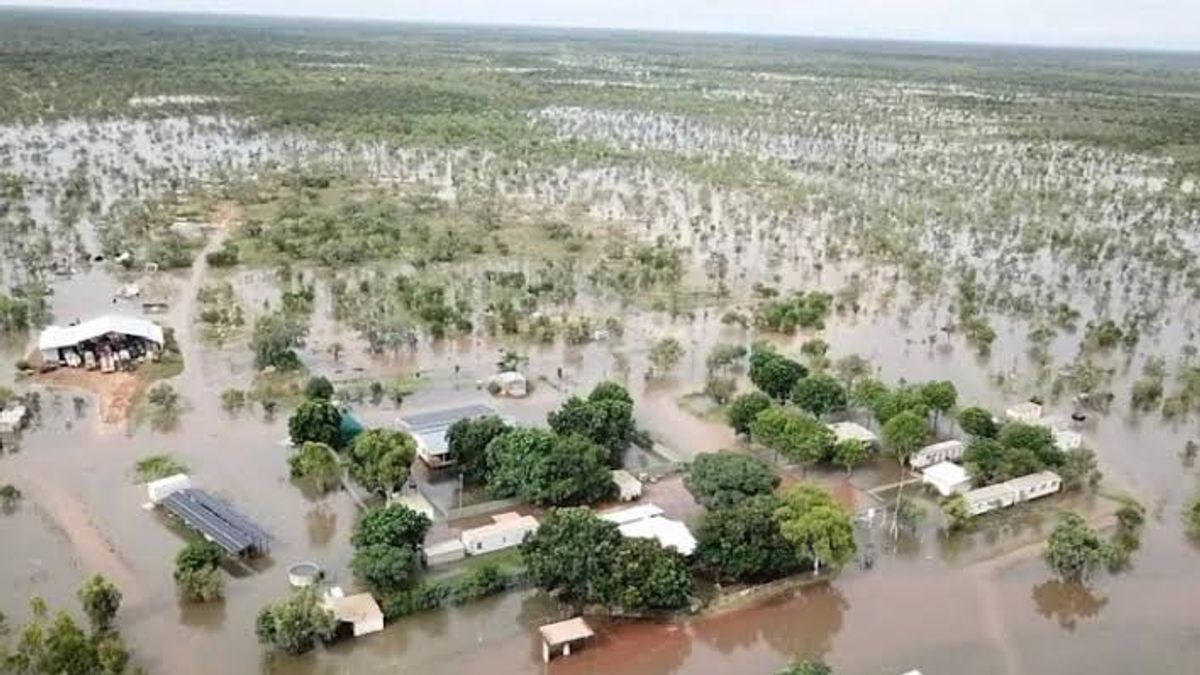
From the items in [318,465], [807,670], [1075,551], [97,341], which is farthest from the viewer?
[97,341]

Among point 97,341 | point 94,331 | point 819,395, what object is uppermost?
point 819,395

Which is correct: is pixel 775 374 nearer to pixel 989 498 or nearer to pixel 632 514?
pixel 989 498

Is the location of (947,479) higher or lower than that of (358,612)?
higher

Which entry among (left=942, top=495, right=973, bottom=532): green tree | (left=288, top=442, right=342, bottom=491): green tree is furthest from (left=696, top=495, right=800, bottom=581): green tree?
(left=288, top=442, right=342, bottom=491): green tree

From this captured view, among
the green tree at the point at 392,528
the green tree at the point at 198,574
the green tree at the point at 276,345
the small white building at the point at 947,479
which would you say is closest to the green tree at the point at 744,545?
the green tree at the point at 392,528

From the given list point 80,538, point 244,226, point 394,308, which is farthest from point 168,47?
point 80,538

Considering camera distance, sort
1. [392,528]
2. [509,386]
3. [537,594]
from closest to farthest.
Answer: [392,528] → [537,594] → [509,386]

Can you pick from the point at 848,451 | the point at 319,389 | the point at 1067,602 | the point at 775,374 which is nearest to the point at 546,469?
the point at 848,451

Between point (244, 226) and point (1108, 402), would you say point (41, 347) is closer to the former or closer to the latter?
point (244, 226)
